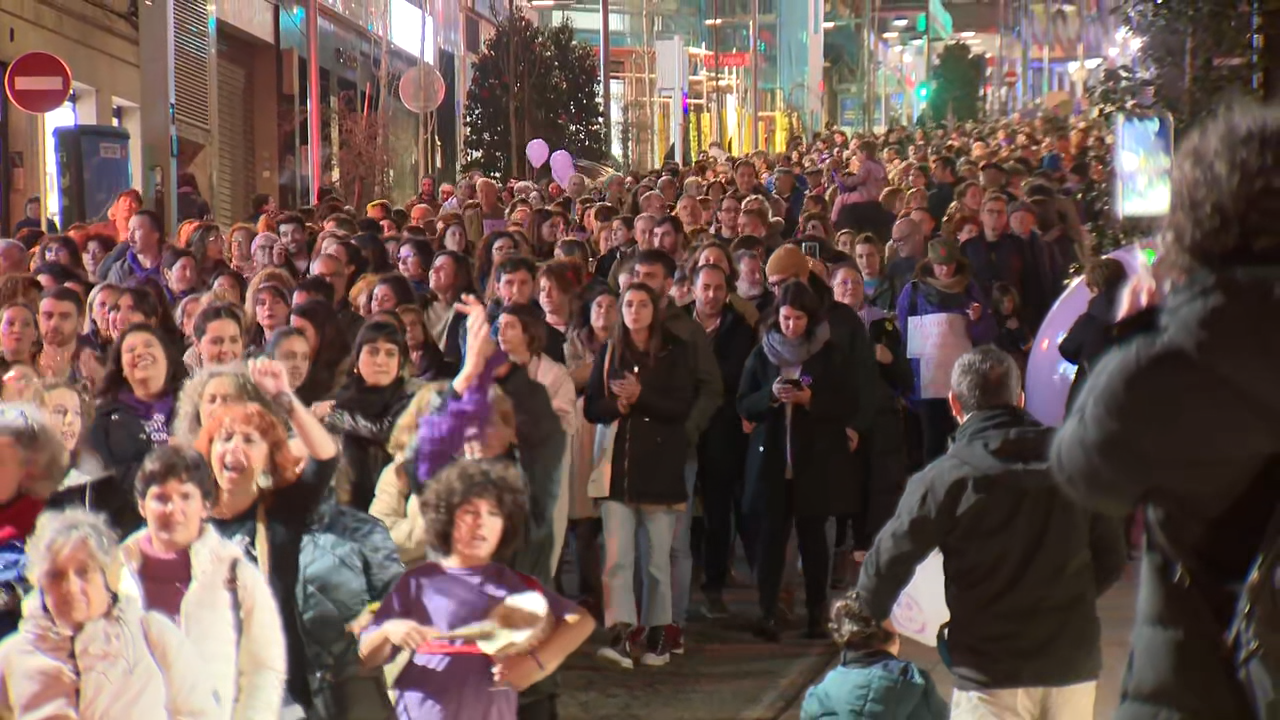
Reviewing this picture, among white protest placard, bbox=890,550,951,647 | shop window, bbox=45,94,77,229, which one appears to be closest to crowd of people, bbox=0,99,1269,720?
white protest placard, bbox=890,550,951,647

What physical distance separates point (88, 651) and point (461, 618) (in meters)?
0.95

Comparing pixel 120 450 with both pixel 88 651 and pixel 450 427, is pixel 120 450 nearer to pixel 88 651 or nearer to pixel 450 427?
pixel 450 427

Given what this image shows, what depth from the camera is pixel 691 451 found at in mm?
9375

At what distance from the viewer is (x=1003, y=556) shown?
583 cm

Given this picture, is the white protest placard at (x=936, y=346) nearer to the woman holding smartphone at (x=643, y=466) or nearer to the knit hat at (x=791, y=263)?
the knit hat at (x=791, y=263)

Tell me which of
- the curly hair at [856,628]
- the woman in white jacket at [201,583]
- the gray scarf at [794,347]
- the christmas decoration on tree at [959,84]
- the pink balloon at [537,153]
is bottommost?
the curly hair at [856,628]

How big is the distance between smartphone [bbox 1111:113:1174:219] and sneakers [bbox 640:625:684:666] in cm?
278

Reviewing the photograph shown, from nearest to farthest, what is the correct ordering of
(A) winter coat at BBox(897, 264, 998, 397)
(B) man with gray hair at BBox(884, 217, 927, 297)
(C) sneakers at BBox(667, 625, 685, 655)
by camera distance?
(C) sneakers at BBox(667, 625, 685, 655) < (A) winter coat at BBox(897, 264, 998, 397) < (B) man with gray hair at BBox(884, 217, 927, 297)

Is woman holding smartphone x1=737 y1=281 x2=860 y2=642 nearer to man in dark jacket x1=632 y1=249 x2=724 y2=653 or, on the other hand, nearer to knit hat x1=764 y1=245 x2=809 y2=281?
man in dark jacket x1=632 y1=249 x2=724 y2=653

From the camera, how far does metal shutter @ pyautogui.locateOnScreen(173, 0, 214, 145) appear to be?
119ft

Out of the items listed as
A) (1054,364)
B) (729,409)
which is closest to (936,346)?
(1054,364)

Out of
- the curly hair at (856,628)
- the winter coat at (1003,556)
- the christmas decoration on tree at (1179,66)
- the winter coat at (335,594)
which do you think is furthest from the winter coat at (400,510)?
the christmas decoration on tree at (1179,66)

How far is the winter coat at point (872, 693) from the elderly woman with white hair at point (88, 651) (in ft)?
5.76

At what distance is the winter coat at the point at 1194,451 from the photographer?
3088 millimetres
